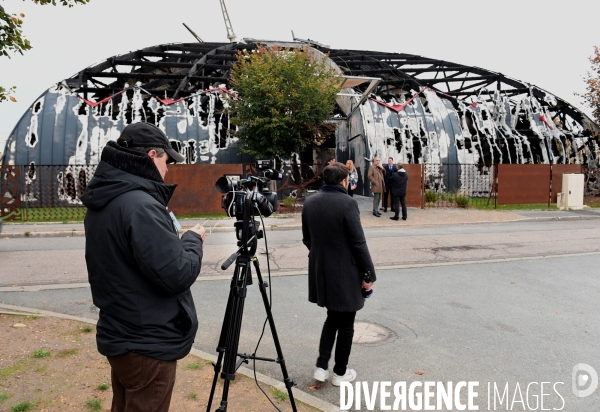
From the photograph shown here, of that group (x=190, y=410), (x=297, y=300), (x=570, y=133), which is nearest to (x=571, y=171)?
(x=570, y=133)

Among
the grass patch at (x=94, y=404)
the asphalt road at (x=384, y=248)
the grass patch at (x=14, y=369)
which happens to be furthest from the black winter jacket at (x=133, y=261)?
the asphalt road at (x=384, y=248)

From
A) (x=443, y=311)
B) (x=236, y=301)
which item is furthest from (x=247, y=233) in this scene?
(x=443, y=311)

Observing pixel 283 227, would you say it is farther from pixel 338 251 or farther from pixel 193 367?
pixel 338 251

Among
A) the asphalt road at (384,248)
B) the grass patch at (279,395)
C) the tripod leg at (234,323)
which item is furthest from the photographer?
the asphalt road at (384,248)

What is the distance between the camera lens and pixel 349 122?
23.4 metres

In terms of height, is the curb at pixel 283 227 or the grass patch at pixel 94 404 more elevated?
the curb at pixel 283 227

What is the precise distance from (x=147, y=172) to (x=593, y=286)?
7175 millimetres

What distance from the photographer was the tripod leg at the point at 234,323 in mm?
3134

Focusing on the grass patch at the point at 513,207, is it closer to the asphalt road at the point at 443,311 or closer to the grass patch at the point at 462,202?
the grass patch at the point at 462,202

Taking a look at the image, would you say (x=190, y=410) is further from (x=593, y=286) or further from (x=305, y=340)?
(x=593, y=286)

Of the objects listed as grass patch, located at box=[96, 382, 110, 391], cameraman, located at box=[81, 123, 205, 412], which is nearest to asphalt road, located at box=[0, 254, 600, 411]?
grass patch, located at box=[96, 382, 110, 391]

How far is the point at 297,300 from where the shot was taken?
6.42m

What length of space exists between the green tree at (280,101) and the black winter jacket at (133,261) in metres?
15.2

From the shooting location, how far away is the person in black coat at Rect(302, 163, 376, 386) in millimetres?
3840
